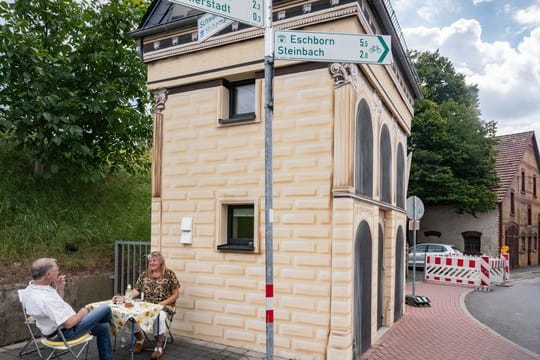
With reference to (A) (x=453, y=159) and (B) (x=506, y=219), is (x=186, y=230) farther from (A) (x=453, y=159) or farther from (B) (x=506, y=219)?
(B) (x=506, y=219)

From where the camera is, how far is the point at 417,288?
15.6 meters

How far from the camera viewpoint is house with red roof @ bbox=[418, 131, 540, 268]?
25.4 m

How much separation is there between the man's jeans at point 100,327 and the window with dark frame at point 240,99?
3.40m

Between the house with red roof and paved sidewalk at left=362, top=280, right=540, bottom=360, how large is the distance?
1615 cm

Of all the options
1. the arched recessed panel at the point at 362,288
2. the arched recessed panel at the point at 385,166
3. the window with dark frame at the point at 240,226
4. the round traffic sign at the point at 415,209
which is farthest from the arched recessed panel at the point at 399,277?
the window with dark frame at the point at 240,226

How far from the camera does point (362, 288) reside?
6824mm

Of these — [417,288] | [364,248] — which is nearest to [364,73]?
[364,248]

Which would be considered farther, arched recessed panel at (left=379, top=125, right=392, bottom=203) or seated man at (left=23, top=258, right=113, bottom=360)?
arched recessed panel at (left=379, top=125, right=392, bottom=203)

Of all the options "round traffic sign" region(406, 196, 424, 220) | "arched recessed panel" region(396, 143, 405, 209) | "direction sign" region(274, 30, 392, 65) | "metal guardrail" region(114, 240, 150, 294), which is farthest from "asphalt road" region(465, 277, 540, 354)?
"metal guardrail" region(114, 240, 150, 294)

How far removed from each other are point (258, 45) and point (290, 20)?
2.13 ft

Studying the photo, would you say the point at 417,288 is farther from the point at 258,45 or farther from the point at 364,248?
the point at 258,45

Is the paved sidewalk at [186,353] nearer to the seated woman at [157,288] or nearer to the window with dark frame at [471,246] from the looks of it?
the seated woman at [157,288]

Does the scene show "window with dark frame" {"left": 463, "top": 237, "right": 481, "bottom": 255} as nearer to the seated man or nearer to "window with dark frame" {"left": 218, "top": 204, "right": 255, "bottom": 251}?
"window with dark frame" {"left": 218, "top": 204, "right": 255, "bottom": 251}

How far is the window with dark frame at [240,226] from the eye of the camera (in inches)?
275
